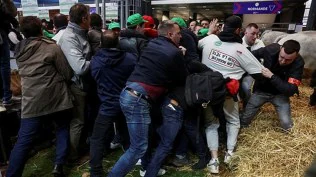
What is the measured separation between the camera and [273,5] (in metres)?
9.69

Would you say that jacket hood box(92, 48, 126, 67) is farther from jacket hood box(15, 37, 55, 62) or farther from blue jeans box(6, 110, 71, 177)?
blue jeans box(6, 110, 71, 177)

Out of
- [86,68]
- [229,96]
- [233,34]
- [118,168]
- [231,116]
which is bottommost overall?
[118,168]

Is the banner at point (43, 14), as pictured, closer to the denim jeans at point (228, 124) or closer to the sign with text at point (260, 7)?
the denim jeans at point (228, 124)

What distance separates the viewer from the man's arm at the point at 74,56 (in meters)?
2.74

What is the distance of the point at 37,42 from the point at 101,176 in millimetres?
1527

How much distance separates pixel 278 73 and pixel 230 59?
2.45 feet

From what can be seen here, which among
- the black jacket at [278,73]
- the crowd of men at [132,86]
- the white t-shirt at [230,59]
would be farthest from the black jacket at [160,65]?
the black jacket at [278,73]

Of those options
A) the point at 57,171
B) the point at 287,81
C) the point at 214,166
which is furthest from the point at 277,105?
the point at 57,171

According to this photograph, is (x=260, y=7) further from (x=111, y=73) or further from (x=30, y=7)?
(x=111, y=73)

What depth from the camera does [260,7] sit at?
32.7ft

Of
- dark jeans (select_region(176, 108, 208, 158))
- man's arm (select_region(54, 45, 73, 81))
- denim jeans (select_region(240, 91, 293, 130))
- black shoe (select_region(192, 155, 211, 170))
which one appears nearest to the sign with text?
denim jeans (select_region(240, 91, 293, 130))

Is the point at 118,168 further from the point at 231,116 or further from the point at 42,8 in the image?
the point at 42,8

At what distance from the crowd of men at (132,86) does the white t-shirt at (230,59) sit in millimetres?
11

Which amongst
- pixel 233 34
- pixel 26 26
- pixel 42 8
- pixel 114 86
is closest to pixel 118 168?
pixel 114 86
